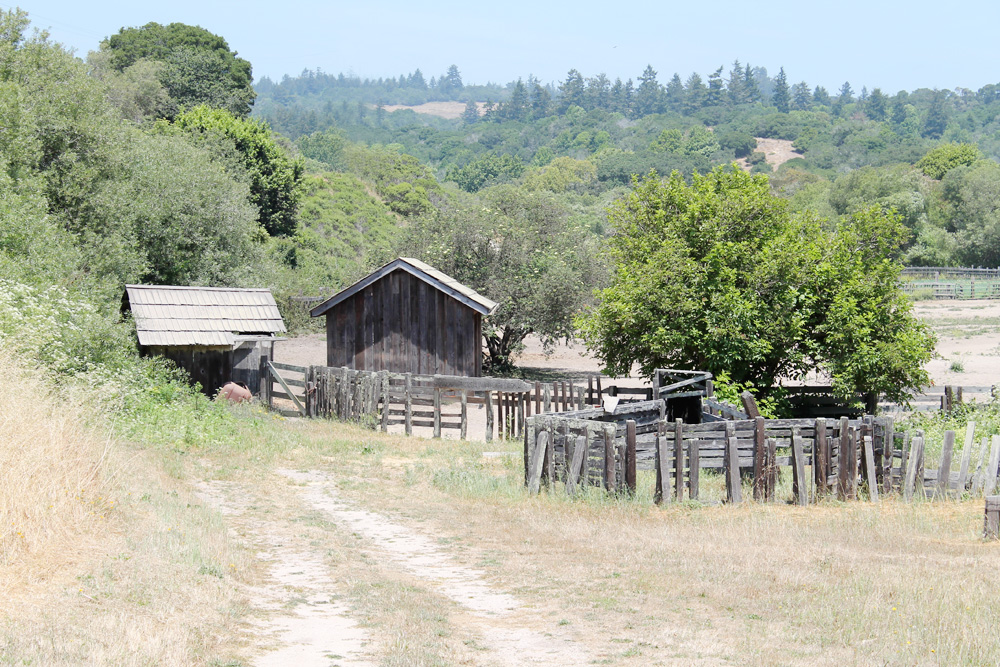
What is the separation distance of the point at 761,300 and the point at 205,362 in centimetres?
1443

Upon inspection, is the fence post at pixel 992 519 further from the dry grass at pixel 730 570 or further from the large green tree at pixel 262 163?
the large green tree at pixel 262 163

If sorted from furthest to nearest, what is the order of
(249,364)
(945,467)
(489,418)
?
(249,364) < (489,418) < (945,467)

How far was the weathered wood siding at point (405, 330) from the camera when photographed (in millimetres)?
27797

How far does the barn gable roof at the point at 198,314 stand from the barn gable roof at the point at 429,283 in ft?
6.47

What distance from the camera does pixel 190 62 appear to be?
269 feet

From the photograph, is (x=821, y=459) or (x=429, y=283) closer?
(x=821, y=459)

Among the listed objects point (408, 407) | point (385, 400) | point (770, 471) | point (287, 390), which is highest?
point (287, 390)

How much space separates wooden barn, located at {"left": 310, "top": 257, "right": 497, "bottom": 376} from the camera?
1092 inches

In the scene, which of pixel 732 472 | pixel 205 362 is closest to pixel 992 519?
pixel 732 472

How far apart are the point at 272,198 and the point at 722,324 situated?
5223 cm

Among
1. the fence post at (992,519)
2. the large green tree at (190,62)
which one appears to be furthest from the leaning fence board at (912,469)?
the large green tree at (190,62)

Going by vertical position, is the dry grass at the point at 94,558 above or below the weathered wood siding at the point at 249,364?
below

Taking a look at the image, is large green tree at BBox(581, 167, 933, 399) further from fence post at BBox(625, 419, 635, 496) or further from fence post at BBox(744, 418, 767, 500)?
fence post at BBox(625, 419, 635, 496)

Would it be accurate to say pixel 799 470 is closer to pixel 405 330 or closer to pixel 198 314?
pixel 405 330
